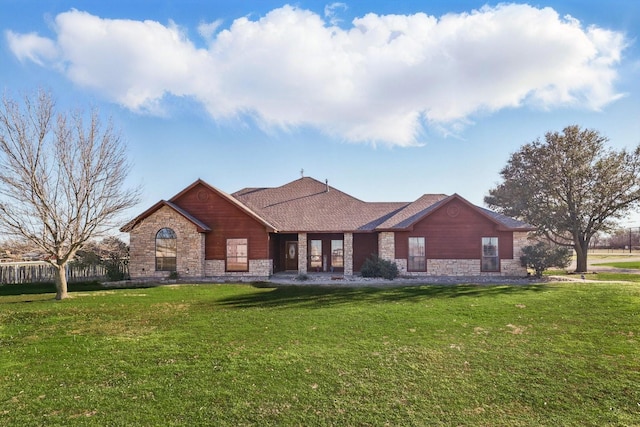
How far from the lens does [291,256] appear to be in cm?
2492

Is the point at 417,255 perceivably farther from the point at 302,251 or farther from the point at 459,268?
the point at 302,251

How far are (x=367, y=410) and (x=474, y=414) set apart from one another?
1.60m

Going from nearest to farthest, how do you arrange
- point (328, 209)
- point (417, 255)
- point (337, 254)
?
point (417, 255) < point (337, 254) < point (328, 209)

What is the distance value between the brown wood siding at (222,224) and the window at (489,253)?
12.5 meters

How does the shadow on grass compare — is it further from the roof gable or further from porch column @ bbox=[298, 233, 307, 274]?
porch column @ bbox=[298, 233, 307, 274]

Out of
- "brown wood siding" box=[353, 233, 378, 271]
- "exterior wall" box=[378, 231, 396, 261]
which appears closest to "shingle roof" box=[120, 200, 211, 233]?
"brown wood siding" box=[353, 233, 378, 271]

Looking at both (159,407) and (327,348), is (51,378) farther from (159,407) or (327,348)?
(327,348)

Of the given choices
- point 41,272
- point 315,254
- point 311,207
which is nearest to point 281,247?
point 315,254

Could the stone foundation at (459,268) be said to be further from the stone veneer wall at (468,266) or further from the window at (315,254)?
the window at (315,254)

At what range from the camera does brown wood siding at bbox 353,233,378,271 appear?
23.5 m

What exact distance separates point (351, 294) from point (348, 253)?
775cm

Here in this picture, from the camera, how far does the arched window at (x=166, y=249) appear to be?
828 inches

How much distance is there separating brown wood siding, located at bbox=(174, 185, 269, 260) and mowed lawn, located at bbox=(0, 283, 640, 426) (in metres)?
8.62

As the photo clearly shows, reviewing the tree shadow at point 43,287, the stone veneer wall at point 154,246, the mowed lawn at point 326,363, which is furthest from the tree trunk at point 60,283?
the stone veneer wall at point 154,246
